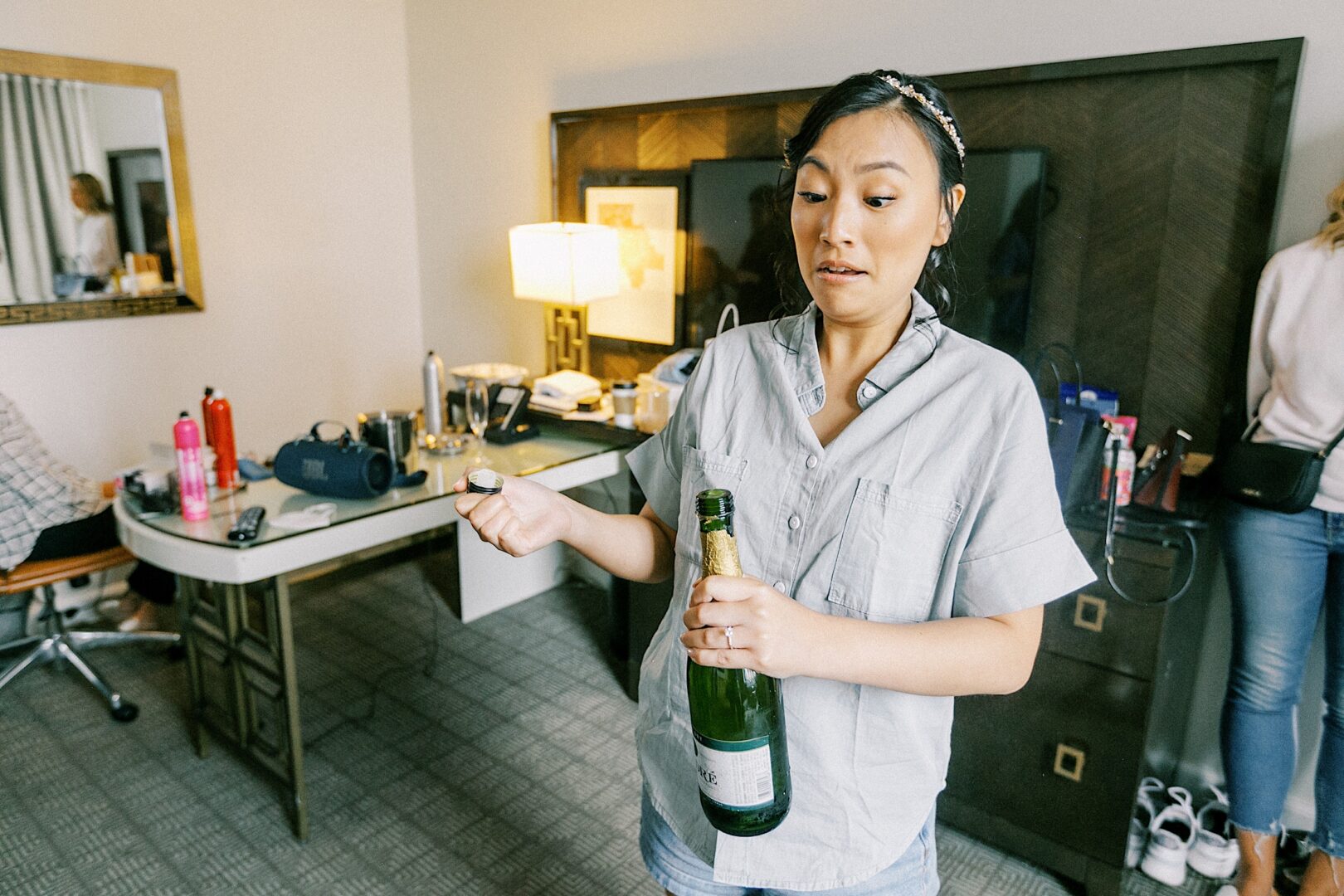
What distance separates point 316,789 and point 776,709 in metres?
1.82

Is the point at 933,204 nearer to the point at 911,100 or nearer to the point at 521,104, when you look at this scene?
the point at 911,100

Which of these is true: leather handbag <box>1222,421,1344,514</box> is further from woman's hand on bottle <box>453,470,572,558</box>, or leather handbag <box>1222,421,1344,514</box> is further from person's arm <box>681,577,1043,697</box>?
woman's hand on bottle <box>453,470,572,558</box>

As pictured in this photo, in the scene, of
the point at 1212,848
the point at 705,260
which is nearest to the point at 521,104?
the point at 705,260

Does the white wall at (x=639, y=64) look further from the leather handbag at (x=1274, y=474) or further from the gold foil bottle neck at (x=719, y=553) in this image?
the gold foil bottle neck at (x=719, y=553)

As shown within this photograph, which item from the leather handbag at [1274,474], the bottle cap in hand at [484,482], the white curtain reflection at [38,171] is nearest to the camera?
the bottle cap in hand at [484,482]

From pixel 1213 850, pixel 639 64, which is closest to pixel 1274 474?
pixel 1213 850

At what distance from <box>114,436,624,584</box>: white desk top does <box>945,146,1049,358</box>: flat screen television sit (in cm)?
118

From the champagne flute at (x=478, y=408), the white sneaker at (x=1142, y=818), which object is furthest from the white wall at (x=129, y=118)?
the white sneaker at (x=1142, y=818)

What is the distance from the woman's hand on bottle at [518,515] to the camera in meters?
0.92

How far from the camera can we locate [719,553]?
80 cm

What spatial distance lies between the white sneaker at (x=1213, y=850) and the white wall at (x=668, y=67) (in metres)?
0.21

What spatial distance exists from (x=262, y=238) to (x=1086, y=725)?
125 inches

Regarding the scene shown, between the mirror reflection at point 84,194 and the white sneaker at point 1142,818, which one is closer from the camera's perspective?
the white sneaker at point 1142,818

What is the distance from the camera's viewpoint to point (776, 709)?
906mm
